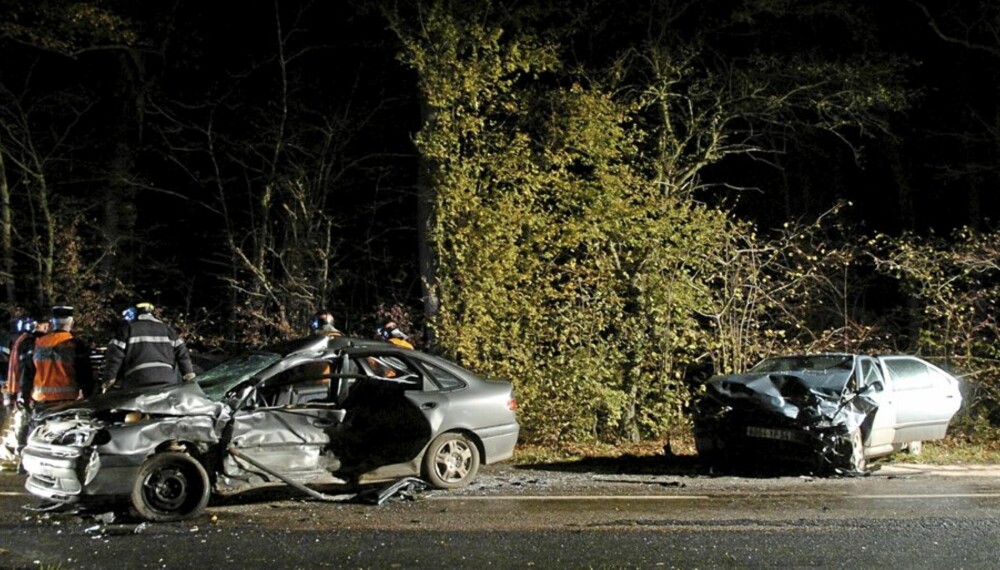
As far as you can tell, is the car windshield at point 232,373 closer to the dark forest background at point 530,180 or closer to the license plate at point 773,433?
the dark forest background at point 530,180

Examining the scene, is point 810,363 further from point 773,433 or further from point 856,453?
point 773,433

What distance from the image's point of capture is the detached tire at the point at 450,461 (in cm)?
1022

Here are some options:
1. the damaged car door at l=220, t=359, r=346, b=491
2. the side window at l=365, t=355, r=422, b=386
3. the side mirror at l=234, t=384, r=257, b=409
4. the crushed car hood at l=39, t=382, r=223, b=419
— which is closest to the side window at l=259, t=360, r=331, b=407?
the damaged car door at l=220, t=359, r=346, b=491

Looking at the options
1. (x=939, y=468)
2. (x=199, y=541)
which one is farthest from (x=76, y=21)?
(x=939, y=468)

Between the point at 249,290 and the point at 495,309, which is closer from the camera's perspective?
the point at 495,309

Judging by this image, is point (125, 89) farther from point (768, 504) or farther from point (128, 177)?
point (768, 504)

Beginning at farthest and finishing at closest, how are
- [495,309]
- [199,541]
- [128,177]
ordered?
[128,177] → [495,309] → [199,541]

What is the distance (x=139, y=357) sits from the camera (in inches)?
412

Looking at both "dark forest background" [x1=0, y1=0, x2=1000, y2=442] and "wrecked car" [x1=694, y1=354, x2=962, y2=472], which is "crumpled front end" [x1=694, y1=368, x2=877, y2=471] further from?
"dark forest background" [x1=0, y1=0, x2=1000, y2=442]

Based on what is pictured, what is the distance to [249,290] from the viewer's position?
18781 millimetres

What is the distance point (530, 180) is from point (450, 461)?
5.49m

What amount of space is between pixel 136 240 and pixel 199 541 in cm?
1644

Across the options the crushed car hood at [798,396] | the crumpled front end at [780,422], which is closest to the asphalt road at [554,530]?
the crumpled front end at [780,422]

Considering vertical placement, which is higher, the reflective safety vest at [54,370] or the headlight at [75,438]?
the reflective safety vest at [54,370]
